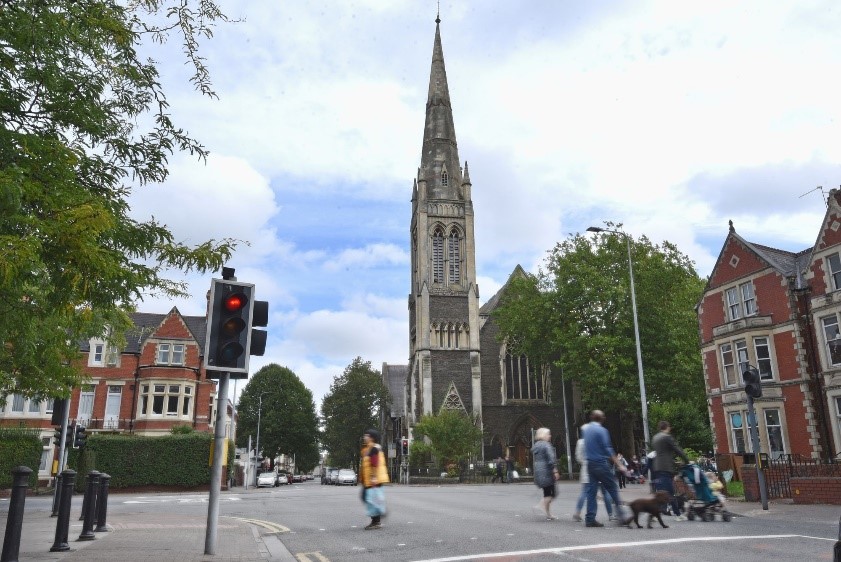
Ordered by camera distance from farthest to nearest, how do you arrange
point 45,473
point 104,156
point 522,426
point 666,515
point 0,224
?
A: 1. point 522,426
2. point 45,473
3. point 666,515
4. point 104,156
5. point 0,224

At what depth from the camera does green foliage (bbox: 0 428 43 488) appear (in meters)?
29.3

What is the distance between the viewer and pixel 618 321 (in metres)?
39.8

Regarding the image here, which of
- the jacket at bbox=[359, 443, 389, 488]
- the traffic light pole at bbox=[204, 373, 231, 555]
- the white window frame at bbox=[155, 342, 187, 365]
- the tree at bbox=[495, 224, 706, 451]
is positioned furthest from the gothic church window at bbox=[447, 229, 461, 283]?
the traffic light pole at bbox=[204, 373, 231, 555]

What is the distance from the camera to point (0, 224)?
20.4 feet

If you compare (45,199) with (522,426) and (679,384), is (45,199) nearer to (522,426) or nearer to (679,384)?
(679,384)

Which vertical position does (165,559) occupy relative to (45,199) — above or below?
below

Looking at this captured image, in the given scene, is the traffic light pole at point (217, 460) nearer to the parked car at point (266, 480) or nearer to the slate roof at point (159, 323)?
the slate roof at point (159, 323)

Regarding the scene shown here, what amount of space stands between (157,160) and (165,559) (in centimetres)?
521

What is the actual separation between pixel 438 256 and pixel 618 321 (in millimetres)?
21040

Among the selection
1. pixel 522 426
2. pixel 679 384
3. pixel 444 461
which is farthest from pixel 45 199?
pixel 522 426

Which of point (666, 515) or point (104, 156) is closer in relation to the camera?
point (104, 156)

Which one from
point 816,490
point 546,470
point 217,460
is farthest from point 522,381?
point 217,460

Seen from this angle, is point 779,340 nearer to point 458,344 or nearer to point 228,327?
point 228,327

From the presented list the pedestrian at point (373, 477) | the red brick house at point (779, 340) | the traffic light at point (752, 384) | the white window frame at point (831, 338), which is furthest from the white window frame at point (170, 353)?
the white window frame at point (831, 338)
